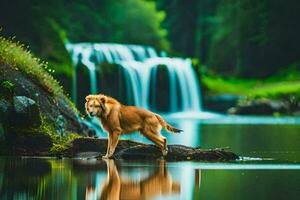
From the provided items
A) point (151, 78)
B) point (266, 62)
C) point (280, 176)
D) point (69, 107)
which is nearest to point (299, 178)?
point (280, 176)

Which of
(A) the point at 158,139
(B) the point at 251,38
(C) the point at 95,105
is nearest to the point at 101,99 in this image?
(C) the point at 95,105

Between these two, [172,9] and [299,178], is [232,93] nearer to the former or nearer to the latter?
[172,9]

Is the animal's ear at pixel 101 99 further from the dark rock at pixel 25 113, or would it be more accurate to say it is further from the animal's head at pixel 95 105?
the dark rock at pixel 25 113

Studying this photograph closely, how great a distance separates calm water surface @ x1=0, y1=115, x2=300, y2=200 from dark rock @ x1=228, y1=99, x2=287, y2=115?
116 ft

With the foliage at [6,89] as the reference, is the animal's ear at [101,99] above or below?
below

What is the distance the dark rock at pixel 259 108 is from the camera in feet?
187

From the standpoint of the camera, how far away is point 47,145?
20469 mm

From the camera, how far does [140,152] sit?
19578 millimetres

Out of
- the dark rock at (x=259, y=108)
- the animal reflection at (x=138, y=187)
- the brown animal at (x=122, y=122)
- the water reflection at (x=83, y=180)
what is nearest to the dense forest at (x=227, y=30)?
the dark rock at (x=259, y=108)

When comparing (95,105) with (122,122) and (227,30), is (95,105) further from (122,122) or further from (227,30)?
(227,30)

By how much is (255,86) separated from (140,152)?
47.6 meters

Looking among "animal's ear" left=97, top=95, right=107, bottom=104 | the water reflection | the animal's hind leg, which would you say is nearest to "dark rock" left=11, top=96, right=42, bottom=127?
the water reflection

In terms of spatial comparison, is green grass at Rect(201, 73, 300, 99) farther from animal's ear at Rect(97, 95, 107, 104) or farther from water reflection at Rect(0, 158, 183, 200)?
water reflection at Rect(0, 158, 183, 200)

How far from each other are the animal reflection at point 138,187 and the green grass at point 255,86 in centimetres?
4444
